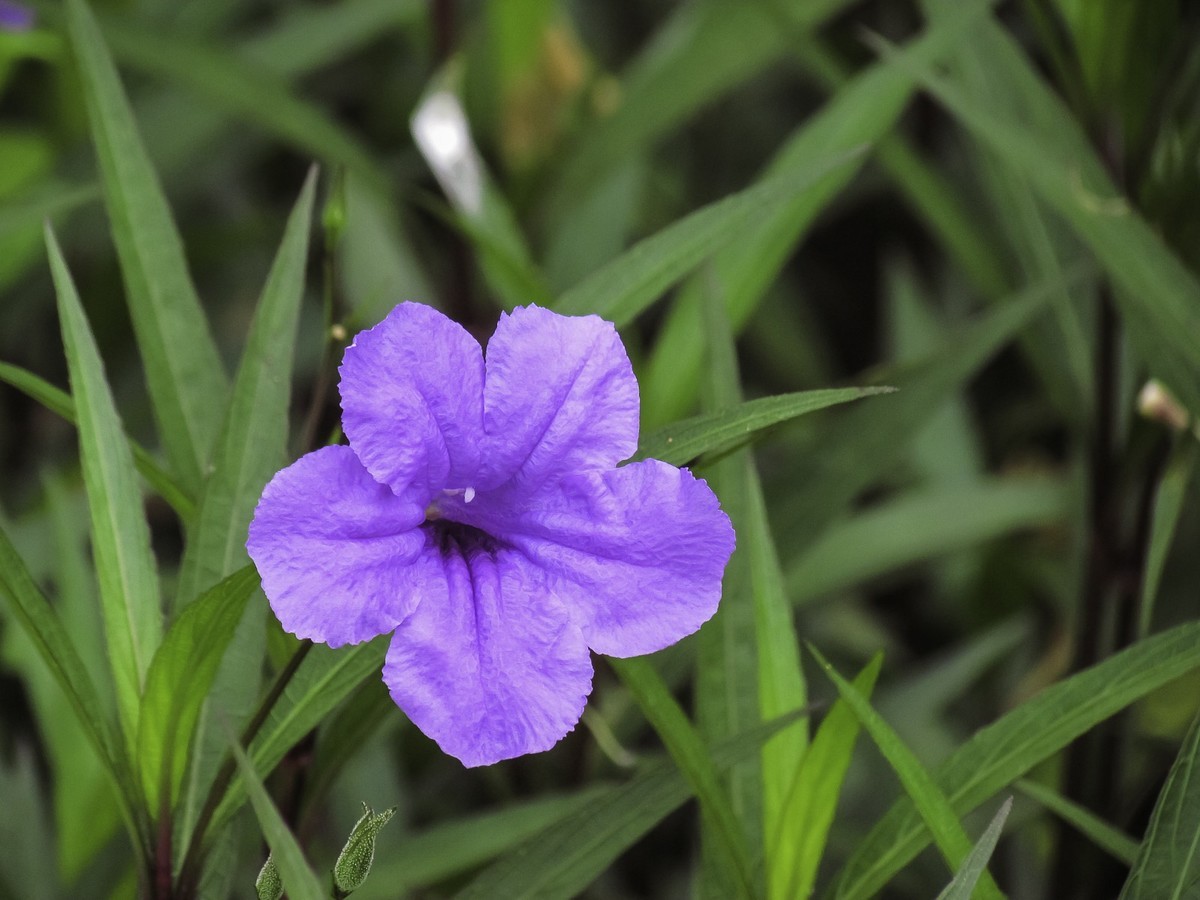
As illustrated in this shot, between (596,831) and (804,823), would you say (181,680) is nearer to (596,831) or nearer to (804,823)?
(596,831)

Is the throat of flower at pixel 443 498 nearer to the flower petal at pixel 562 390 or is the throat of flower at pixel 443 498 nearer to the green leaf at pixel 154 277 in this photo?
the flower petal at pixel 562 390

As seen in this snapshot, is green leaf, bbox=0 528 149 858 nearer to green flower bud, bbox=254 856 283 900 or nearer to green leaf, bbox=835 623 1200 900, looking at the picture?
green flower bud, bbox=254 856 283 900

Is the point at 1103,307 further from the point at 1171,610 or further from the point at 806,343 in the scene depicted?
the point at 806,343

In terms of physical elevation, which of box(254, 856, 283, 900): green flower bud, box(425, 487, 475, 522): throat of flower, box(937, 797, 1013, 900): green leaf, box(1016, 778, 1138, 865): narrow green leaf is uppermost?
box(425, 487, 475, 522): throat of flower

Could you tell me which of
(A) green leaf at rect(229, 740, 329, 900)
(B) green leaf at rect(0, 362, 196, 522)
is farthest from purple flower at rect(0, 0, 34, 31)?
(A) green leaf at rect(229, 740, 329, 900)

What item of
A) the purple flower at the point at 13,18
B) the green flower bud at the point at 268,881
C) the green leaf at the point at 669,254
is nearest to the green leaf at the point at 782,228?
the green leaf at the point at 669,254
